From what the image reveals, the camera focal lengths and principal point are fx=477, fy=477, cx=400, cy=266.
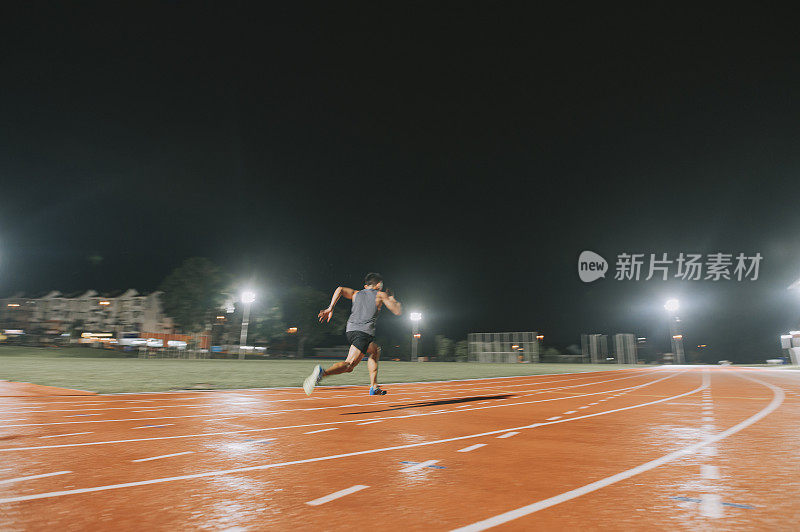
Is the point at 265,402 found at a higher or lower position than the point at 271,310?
lower

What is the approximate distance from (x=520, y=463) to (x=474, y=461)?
36cm

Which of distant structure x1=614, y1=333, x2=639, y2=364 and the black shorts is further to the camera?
distant structure x1=614, y1=333, x2=639, y2=364

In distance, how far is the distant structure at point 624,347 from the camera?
180ft

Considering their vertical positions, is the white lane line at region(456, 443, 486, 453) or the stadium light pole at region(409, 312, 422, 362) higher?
the stadium light pole at region(409, 312, 422, 362)

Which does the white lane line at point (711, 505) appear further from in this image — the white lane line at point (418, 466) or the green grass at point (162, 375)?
the green grass at point (162, 375)

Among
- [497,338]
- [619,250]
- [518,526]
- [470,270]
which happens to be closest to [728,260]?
[619,250]

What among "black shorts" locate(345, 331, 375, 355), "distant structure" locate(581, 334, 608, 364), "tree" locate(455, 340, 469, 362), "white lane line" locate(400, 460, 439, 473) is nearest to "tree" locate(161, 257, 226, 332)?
"tree" locate(455, 340, 469, 362)

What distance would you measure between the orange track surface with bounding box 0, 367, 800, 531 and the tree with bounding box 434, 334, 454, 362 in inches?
2255

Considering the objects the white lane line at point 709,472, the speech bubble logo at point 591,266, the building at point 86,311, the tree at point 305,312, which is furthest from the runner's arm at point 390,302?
the building at point 86,311

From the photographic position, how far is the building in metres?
89.6

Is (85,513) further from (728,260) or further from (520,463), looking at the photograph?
(728,260)

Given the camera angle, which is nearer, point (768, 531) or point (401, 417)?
point (768, 531)

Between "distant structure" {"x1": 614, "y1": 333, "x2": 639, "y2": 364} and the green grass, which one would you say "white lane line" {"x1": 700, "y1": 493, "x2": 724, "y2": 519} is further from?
"distant structure" {"x1": 614, "y1": 333, "x2": 639, "y2": 364}

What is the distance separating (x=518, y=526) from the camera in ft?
7.51
